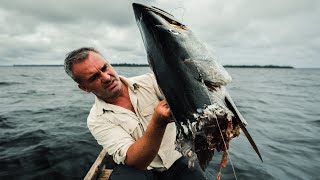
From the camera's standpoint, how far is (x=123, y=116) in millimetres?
3576

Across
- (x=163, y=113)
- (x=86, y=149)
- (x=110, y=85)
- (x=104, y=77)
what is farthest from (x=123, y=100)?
(x=86, y=149)

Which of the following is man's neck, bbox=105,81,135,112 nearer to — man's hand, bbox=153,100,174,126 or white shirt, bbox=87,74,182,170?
white shirt, bbox=87,74,182,170

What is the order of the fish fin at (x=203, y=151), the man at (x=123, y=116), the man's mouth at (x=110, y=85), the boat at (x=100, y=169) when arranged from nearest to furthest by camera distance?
1. the fish fin at (x=203, y=151)
2. the man at (x=123, y=116)
3. the man's mouth at (x=110, y=85)
4. the boat at (x=100, y=169)

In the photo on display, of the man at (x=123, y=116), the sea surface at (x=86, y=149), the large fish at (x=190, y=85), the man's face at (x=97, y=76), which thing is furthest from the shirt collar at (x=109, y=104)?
the sea surface at (x=86, y=149)

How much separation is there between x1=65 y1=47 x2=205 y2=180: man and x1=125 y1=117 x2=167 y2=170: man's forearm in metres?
0.02

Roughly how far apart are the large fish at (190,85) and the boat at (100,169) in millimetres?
3465

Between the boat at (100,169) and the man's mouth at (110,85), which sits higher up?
the man's mouth at (110,85)

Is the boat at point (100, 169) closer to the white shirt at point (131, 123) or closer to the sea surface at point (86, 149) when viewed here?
the sea surface at point (86, 149)

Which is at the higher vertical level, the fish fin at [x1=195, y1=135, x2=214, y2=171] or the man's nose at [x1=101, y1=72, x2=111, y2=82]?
the man's nose at [x1=101, y1=72, x2=111, y2=82]

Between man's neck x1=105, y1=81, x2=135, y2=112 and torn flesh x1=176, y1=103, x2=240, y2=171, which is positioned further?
man's neck x1=105, y1=81, x2=135, y2=112

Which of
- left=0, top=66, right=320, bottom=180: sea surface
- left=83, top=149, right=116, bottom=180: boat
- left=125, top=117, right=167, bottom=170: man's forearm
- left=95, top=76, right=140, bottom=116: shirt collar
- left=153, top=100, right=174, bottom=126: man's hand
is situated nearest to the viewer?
left=153, top=100, right=174, bottom=126: man's hand

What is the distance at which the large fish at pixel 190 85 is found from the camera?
6.28 ft

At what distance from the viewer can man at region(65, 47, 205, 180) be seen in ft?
10.9

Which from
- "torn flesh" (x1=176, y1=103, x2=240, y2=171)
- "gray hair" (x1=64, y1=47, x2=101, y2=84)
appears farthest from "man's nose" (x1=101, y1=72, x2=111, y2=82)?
"torn flesh" (x1=176, y1=103, x2=240, y2=171)
